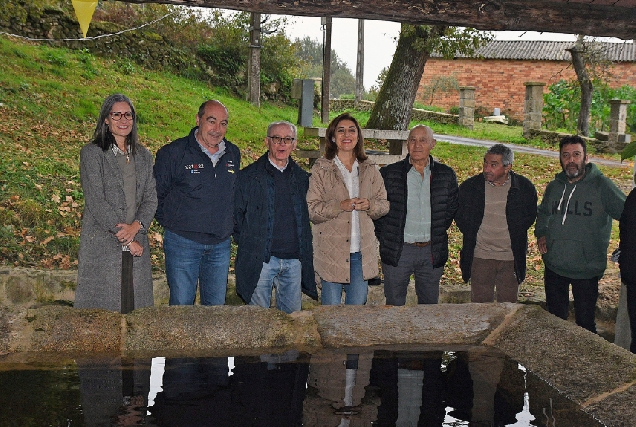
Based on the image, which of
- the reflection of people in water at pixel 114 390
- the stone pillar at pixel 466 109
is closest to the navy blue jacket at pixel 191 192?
the reflection of people in water at pixel 114 390

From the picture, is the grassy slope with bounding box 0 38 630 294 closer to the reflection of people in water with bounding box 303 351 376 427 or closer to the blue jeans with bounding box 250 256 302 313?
the blue jeans with bounding box 250 256 302 313

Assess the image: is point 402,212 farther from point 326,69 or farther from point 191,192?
point 326,69

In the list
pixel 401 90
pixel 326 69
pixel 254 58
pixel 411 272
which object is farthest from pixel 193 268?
pixel 254 58

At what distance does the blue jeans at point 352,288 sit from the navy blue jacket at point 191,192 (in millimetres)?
768

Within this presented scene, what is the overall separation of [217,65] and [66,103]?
6933 millimetres

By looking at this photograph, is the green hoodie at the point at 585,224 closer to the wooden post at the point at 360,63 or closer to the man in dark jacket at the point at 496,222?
the man in dark jacket at the point at 496,222

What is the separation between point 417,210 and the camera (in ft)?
16.2

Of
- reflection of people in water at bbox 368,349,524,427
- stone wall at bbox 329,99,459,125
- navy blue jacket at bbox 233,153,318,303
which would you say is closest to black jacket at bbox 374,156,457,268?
navy blue jacket at bbox 233,153,318,303

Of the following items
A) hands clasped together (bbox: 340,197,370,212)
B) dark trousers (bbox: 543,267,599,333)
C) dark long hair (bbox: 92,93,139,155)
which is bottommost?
dark trousers (bbox: 543,267,599,333)

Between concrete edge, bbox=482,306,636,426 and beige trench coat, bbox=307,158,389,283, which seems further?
beige trench coat, bbox=307,158,389,283

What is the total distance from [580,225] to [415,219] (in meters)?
1.13

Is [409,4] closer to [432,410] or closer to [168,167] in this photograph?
[168,167]

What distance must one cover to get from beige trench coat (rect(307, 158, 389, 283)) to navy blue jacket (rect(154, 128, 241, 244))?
0.57 m

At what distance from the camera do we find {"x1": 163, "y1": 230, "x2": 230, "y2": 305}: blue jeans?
14.9 ft
